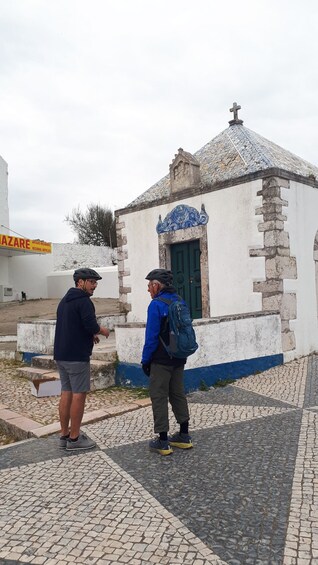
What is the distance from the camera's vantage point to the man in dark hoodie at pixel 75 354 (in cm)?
437

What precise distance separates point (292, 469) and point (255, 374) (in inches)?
149

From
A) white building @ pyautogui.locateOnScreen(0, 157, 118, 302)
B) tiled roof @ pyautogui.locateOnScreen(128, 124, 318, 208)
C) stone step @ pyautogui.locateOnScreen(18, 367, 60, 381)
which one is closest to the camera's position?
stone step @ pyautogui.locateOnScreen(18, 367, 60, 381)

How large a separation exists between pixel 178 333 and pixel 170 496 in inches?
54.1

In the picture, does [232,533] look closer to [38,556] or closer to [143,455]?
[38,556]

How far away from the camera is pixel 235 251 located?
28.6 ft

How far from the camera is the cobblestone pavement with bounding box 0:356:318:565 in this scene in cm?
265

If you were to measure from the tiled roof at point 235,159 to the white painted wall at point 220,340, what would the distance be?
2883 mm

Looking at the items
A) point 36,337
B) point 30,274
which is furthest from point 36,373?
point 30,274

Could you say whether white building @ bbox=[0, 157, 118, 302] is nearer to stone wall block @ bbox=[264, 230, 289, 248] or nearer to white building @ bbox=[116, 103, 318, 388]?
white building @ bbox=[116, 103, 318, 388]

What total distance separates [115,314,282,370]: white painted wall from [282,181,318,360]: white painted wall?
1.00 m

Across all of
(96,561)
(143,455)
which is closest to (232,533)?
(96,561)

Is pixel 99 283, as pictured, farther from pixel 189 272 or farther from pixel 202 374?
pixel 202 374

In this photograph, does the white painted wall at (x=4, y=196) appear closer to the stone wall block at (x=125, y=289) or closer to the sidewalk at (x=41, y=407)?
the stone wall block at (x=125, y=289)

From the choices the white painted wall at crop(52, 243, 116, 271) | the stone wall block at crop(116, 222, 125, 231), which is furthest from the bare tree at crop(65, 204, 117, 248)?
Answer: the stone wall block at crop(116, 222, 125, 231)
